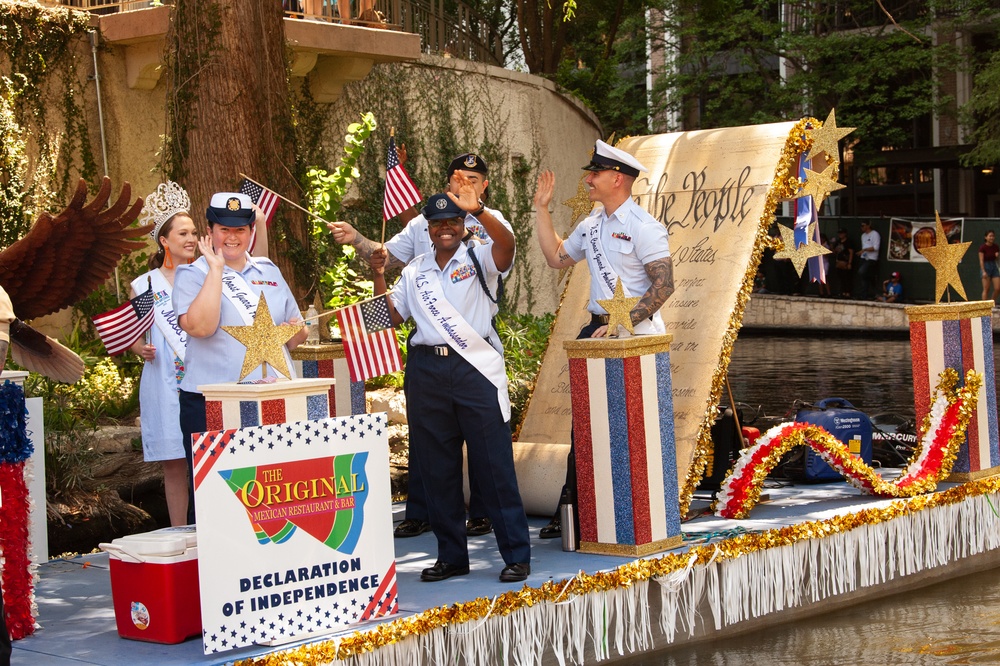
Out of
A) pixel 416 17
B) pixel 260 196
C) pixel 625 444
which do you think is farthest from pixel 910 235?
pixel 625 444

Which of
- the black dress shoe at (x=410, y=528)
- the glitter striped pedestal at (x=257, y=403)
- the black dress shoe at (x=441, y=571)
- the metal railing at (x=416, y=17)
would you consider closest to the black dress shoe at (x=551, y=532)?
the black dress shoe at (x=410, y=528)

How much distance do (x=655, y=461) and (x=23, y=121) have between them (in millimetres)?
9049

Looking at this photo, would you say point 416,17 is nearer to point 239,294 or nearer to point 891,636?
point 239,294

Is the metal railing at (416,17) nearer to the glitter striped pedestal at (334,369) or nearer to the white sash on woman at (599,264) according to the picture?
the glitter striped pedestal at (334,369)

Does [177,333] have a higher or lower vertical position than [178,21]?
lower

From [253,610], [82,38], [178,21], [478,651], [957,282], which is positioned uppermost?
[82,38]

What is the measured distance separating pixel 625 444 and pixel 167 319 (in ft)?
8.17

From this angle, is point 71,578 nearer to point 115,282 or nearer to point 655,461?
point 655,461

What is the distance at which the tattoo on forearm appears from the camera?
6.00 meters

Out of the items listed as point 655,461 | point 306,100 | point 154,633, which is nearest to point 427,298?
point 655,461

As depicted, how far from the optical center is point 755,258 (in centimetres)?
714

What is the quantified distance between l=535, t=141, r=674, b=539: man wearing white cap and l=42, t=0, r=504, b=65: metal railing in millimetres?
7771

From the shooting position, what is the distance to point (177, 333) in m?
6.52

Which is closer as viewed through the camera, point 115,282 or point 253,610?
point 253,610
